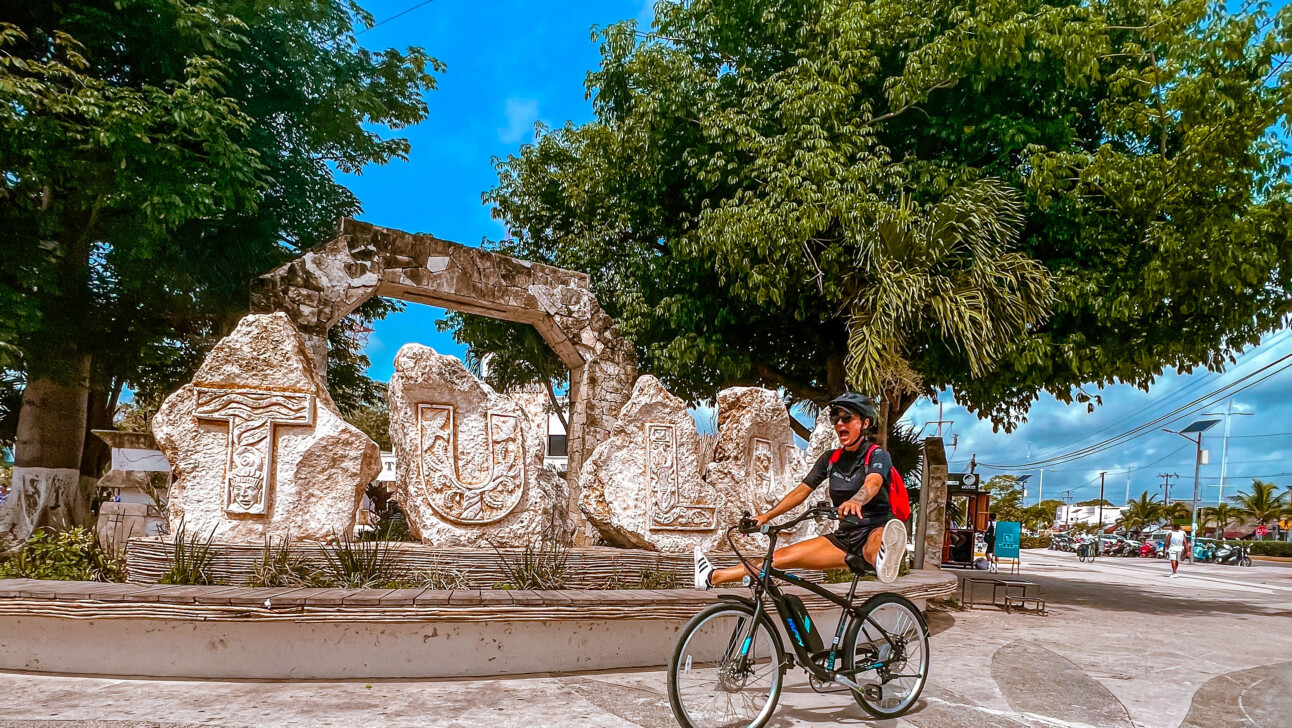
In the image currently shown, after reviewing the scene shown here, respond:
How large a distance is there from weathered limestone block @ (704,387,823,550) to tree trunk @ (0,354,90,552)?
7666mm

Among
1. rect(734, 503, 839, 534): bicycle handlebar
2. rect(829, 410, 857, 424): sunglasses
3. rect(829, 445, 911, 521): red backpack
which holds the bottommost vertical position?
rect(734, 503, 839, 534): bicycle handlebar

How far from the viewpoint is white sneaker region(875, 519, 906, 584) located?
4411 millimetres

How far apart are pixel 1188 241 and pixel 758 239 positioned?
475 cm

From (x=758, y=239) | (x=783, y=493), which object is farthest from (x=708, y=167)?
(x=783, y=493)

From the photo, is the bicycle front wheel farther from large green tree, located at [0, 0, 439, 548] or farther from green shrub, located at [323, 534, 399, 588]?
large green tree, located at [0, 0, 439, 548]

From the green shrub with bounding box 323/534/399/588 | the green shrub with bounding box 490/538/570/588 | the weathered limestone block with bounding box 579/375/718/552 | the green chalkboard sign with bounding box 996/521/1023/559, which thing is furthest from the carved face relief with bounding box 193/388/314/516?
the green chalkboard sign with bounding box 996/521/1023/559

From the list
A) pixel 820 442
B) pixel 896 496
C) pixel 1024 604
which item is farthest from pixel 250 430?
pixel 1024 604

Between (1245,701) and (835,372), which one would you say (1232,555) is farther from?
(1245,701)

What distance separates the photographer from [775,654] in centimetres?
409

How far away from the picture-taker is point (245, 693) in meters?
4.68

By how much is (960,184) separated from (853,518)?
7285mm

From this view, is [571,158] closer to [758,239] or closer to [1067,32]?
[758,239]

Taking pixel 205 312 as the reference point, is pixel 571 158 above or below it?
above

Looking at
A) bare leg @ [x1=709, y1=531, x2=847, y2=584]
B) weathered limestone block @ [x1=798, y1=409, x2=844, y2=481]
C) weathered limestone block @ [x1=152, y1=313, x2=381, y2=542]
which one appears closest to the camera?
bare leg @ [x1=709, y1=531, x2=847, y2=584]
